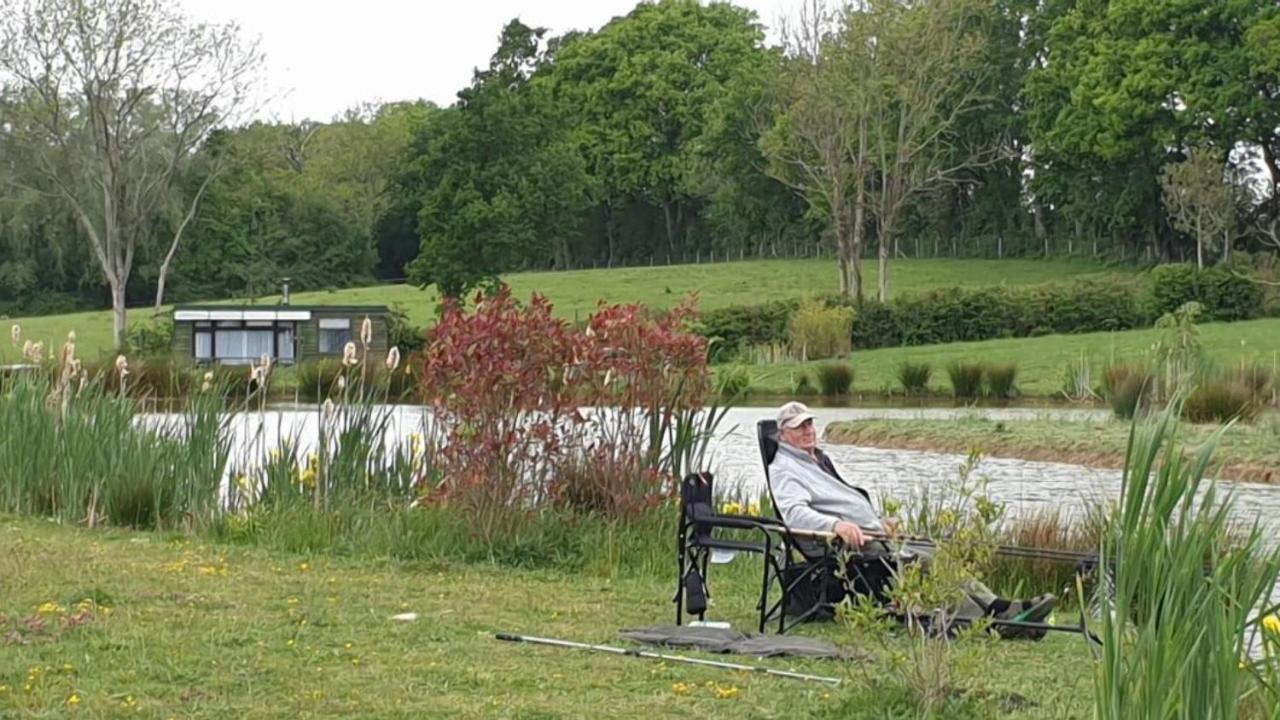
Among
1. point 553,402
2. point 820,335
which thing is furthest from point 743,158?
point 553,402

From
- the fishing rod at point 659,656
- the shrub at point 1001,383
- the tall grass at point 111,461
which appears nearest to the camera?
the fishing rod at point 659,656

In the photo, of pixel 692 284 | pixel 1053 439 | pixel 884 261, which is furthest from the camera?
pixel 692 284

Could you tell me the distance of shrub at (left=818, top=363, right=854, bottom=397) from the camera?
3462 centimetres

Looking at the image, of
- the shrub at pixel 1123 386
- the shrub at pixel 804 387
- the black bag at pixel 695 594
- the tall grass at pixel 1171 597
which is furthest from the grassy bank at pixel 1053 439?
the tall grass at pixel 1171 597

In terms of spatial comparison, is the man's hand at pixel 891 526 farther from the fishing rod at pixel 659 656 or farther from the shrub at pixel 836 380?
the shrub at pixel 836 380

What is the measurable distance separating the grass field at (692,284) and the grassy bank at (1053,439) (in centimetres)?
2744

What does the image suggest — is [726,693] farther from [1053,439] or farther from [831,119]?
[831,119]

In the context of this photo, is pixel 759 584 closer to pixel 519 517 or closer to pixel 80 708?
pixel 519 517

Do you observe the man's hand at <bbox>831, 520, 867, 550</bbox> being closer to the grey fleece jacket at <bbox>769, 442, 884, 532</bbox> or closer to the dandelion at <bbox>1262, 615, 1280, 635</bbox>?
the grey fleece jacket at <bbox>769, 442, 884, 532</bbox>

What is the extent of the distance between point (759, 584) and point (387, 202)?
70168 mm

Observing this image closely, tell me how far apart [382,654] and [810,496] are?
91.0 inches

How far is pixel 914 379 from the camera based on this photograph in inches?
1351

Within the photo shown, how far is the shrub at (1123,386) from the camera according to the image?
23.8m

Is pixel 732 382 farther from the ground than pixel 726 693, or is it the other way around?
pixel 732 382
